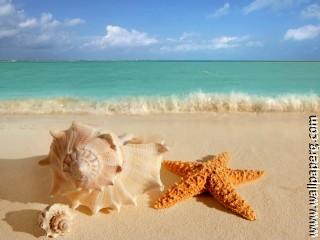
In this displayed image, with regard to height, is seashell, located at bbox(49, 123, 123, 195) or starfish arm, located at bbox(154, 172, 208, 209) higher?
seashell, located at bbox(49, 123, 123, 195)

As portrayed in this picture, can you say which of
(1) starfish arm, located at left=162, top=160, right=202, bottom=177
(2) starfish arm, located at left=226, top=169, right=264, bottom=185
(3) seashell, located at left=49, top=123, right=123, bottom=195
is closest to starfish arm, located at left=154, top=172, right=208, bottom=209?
(1) starfish arm, located at left=162, top=160, right=202, bottom=177

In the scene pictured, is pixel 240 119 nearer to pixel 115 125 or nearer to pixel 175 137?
pixel 175 137

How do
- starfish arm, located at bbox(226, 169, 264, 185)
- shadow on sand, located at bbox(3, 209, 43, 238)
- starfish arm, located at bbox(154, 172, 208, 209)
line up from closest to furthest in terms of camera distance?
shadow on sand, located at bbox(3, 209, 43, 238)
starfish arm, located at bbox(154, 172, 208, 209)
starfish arm, located at bbox(226, 169, 264, 185)

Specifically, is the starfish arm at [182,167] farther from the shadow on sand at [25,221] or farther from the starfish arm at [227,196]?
the shadow on sand at [25,221]

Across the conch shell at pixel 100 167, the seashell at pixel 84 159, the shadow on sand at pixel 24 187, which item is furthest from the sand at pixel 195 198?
the seashell at pixel 84 159

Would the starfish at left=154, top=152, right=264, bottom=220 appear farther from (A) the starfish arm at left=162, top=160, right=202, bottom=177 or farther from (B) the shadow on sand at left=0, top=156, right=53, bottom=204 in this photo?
(B) the shadow on sand at left=0, top=156, right=53, bottom=204

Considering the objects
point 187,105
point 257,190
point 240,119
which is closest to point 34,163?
point 257,190

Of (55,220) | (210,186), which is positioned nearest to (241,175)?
(210,186)

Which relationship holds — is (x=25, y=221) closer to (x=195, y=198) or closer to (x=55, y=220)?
(x=55, y=220)
